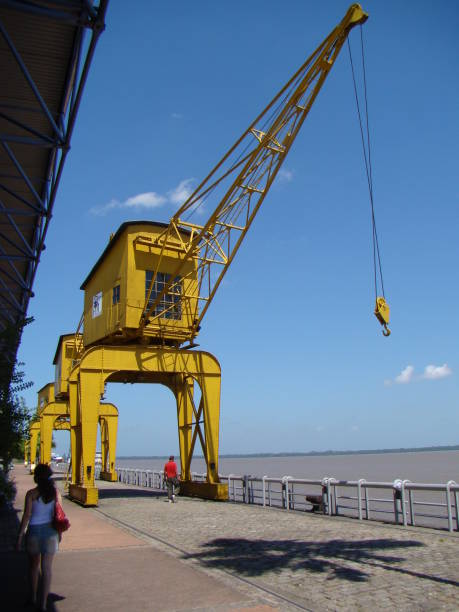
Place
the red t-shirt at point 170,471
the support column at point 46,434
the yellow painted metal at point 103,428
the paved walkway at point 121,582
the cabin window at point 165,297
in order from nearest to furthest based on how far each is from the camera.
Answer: the paved walkway at point 121,582
the red t-shirt at point 170,471
the cabin window at point 165,297
the yellow painted metal at point 103,428
the support column at point 46,434

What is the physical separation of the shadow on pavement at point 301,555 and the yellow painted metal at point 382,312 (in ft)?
19.3

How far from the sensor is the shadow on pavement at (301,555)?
9141mm

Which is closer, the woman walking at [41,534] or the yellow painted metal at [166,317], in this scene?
the woman walking at [41,534]

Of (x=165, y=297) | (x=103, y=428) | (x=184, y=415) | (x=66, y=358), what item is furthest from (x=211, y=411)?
(x=103, y=428)

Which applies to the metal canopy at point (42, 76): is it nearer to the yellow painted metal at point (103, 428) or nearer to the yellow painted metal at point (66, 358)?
the yellow painted metal at point (66, 358)

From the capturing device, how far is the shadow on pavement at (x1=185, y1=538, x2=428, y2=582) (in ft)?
30.0

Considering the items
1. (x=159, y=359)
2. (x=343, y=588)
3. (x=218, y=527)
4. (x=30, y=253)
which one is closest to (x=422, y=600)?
(x=343, y=588)

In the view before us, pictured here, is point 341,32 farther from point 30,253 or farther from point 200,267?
point 30,253

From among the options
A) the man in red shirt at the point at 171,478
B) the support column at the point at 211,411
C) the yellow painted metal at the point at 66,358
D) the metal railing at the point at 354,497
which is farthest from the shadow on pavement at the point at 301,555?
the yellow painted metal at the point at 66,358

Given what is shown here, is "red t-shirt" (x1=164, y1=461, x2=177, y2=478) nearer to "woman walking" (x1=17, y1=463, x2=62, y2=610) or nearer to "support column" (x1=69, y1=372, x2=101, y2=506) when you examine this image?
"support column" (x1=69, y1=372, x2=101, y2=506)

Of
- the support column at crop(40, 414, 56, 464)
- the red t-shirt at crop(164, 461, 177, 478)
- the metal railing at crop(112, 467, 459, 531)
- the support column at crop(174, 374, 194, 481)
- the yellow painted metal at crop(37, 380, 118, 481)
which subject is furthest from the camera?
→ the support column at crop(40, 414, 56, 464)

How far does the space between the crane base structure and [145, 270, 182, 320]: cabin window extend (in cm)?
173

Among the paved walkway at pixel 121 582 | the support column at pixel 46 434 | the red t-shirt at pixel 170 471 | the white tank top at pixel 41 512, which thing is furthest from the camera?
the support column at pixel 46 434

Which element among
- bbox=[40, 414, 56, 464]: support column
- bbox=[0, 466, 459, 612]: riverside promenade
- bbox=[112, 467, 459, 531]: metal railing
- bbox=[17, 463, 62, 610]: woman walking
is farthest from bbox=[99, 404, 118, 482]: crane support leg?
bbox=[17, 463, 62, 610]: woman walking
